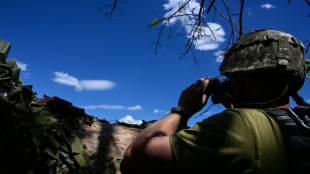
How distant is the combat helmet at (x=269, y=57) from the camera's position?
2068mm

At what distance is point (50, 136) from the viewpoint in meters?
1.94

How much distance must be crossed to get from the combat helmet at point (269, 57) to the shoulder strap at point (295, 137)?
0.59 m

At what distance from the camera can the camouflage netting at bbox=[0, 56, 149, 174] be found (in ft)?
5.70

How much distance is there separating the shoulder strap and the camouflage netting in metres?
1.40

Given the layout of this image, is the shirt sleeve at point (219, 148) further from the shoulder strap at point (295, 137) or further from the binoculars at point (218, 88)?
the binoculars at point (218, 88)

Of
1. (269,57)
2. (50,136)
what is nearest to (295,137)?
(269,57)

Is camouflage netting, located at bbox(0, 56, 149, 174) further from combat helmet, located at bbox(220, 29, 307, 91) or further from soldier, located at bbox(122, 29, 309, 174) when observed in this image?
combat helmet, located at bbox(220, 29, 307, 91)

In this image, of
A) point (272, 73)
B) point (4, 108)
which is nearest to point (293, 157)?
point (272, 73)

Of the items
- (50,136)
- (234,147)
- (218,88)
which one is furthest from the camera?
(218,88)

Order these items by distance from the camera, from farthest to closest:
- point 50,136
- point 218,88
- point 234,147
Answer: point 218,88 < point 50,136 < point 234,147

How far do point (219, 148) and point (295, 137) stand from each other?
0.46 metres

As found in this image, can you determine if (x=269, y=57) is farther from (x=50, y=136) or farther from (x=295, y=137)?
(x=50, y=136)

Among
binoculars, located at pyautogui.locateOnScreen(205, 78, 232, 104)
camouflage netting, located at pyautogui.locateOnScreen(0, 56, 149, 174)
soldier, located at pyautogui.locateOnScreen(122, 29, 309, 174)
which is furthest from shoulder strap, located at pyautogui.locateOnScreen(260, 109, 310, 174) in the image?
camouflage netting, located at pyautogui.locateOnScreen(0, 56, 149, 174)

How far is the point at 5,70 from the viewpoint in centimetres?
200
